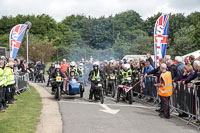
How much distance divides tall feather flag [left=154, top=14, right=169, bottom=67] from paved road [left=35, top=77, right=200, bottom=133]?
3.35m

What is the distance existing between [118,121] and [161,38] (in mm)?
6410

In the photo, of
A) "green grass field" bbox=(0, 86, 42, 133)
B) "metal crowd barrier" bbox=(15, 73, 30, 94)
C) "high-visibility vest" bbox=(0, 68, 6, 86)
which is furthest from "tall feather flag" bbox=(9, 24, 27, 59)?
"high-visibility vest" bbox=(0, 68, 6, 86)

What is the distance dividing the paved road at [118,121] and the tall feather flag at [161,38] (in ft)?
11.0

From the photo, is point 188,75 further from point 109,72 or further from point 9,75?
point 109,72

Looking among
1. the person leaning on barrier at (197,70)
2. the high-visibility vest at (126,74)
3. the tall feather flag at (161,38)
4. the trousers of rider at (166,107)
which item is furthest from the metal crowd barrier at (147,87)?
the person leaning on barrier at (197,70)

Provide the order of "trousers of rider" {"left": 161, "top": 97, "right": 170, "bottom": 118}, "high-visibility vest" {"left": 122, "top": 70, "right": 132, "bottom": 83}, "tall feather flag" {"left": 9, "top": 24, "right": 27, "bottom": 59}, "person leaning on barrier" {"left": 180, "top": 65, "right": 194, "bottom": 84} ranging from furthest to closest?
"tall feather flag" {"left": 9, "top": 24, "right": 27, "bottom": 59} → "high-visibility vest" {"left": 122, "top": 70, "right": 132, "bottom": 83} → "trousers of rider" {"left": 161, "top": 97, "right": 170, "bottom": 118} → "person leaning on barrier" {"left": 180, "top": 65, "right": 194, "bottom": 84}

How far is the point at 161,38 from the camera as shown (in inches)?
555

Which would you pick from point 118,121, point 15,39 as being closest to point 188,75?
point 118,121

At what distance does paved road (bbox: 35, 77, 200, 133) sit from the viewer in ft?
25.9

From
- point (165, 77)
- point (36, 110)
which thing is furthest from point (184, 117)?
point (36, 110)

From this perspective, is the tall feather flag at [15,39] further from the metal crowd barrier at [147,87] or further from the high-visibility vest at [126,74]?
the metal crowd barrier at [147,87]

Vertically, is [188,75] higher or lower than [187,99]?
higher

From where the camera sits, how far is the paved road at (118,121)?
7.88 metres

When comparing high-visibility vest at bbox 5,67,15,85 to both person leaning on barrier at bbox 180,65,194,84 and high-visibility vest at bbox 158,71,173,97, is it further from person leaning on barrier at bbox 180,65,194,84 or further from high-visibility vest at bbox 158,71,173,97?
person leaning on barrier at bbox 180,65,194,84
